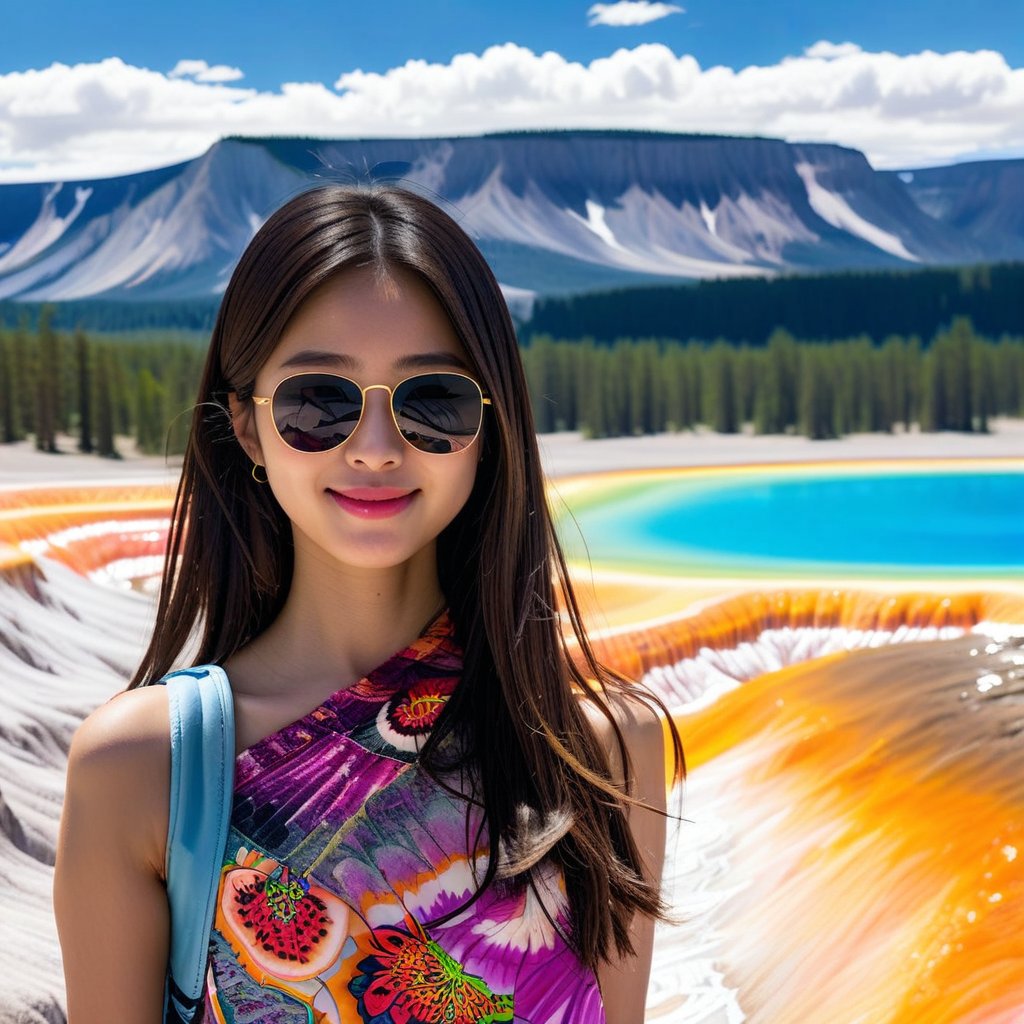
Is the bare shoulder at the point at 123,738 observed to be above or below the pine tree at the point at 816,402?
above

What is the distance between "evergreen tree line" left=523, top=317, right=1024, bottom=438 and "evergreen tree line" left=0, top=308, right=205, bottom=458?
988 cm

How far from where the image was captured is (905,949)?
14.7ft

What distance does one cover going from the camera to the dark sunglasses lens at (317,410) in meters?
1.55

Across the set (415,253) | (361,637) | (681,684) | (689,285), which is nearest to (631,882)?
(361,637)

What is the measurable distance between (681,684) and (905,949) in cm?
501

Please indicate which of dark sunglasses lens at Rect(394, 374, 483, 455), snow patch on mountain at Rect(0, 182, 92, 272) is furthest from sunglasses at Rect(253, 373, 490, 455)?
snow patch on mountain at Rect(0, 182, 92, 272)

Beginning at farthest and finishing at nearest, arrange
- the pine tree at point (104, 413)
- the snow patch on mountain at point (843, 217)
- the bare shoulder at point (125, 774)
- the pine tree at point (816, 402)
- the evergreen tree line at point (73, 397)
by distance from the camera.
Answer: the snow patch on mountain at point (843, 217)
the pine tree at point (816, 402)
the pine tree at point (104, 413)
the evergreen tree line at point (73, 397)
the bare shoulder at point (125, 774)

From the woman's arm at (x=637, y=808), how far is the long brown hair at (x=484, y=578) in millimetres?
14

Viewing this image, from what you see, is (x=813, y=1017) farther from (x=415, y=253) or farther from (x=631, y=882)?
(x=415, y=253)

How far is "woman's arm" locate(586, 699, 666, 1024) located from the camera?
1613 mm

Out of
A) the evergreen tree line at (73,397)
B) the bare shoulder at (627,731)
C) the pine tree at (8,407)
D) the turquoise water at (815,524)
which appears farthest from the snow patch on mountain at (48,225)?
the bare shoulder at (627,731)

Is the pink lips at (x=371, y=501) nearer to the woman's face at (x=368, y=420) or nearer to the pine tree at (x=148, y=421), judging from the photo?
the woman's face at (x=368, y=420)

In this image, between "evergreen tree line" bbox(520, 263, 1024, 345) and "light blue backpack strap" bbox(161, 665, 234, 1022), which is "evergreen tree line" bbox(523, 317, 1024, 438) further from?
"light blue backpack strap" bbox(161, 665, 234, 1022)

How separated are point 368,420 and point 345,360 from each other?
2.8 inches
